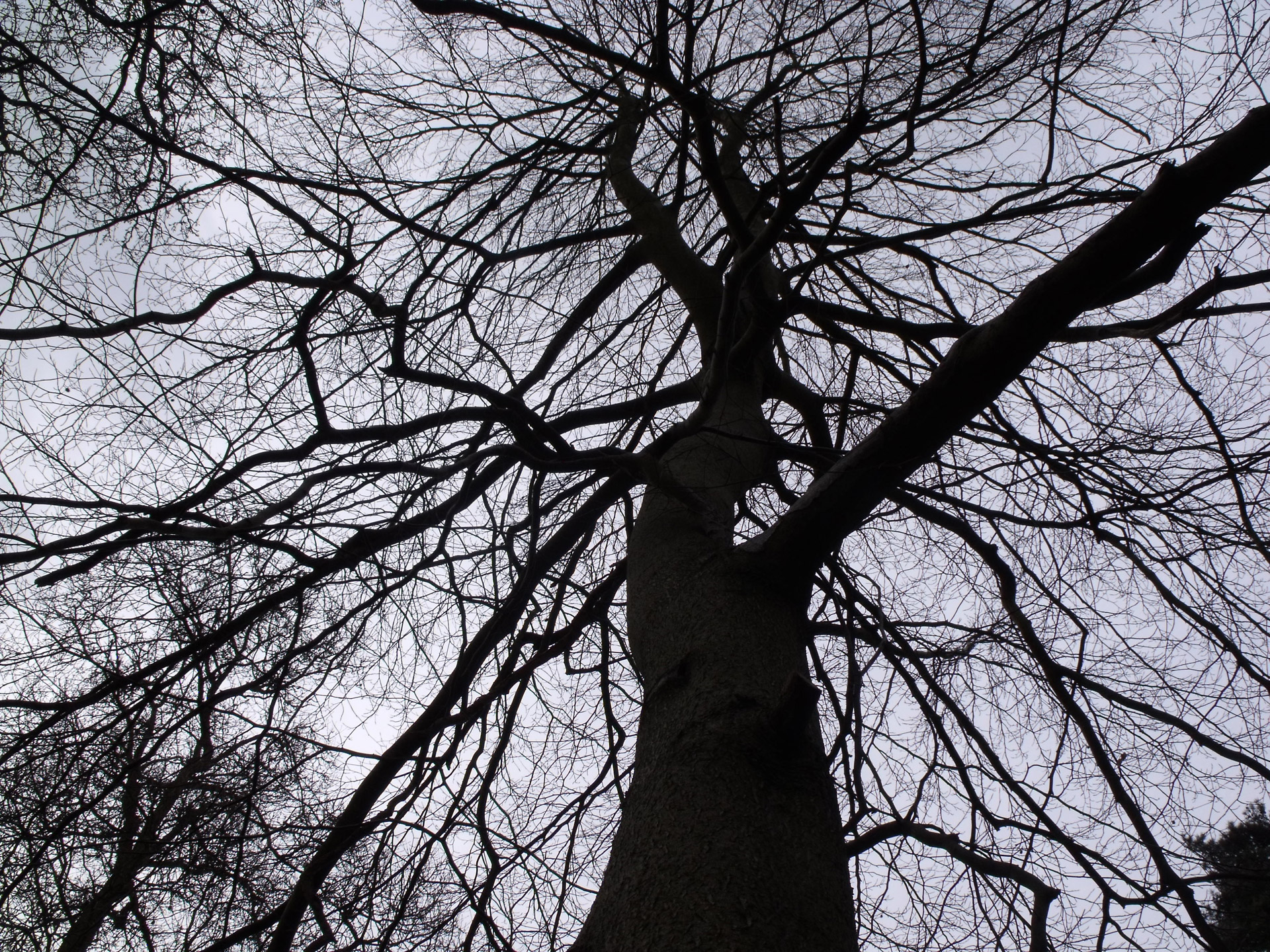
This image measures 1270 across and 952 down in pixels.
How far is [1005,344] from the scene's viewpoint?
1.60m

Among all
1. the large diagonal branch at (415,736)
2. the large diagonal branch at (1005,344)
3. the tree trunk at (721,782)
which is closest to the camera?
the tree trunk at (721,782)

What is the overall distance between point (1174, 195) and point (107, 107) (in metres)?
2.69

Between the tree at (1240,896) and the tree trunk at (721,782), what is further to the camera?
the tree at (1240,896)

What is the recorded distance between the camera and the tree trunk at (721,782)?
3.82ft

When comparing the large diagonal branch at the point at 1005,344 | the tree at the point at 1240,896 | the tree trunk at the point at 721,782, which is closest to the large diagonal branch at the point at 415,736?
the tree trunk at the point at 721,782

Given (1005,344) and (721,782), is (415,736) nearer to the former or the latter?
(721,782)

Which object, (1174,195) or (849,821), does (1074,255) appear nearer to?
(1174,195)

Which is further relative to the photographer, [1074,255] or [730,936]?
[1074,255]

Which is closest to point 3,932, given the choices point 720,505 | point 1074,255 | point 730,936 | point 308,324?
point 308,324

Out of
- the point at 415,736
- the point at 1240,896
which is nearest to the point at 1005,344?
the point at 1240,896

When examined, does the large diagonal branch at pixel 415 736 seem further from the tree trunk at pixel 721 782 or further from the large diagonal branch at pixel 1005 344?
the large diagonal branch at pixel 1005 344

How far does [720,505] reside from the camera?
7.57 feet

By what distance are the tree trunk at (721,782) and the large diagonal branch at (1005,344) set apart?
0.61ft

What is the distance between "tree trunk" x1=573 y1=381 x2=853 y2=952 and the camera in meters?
1.16
